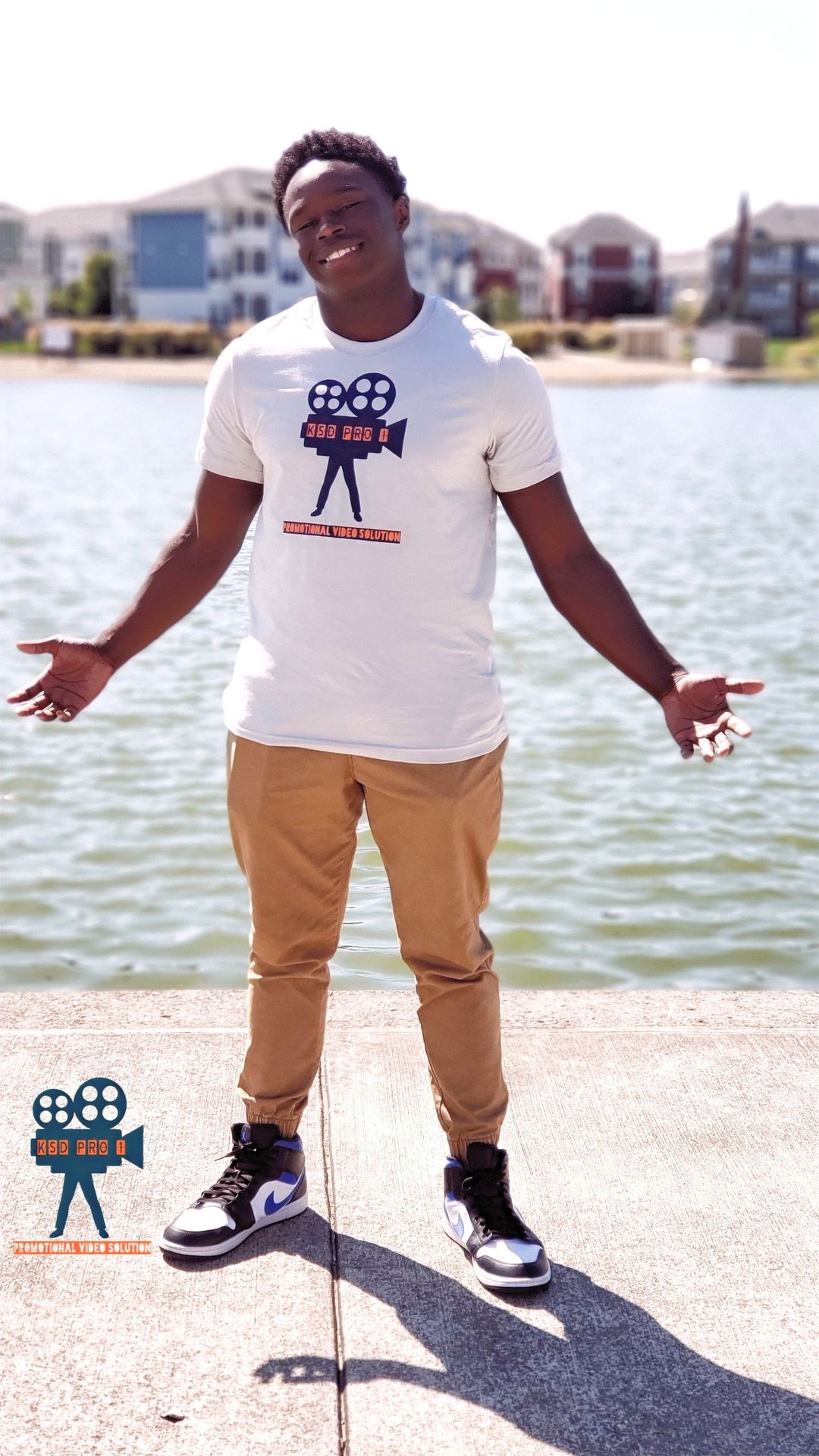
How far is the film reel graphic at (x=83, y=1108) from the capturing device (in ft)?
9.68

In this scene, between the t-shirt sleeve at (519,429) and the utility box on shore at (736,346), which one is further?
the utility box on shore at (736,346)

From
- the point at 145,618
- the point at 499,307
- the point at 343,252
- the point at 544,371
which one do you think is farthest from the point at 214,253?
the point at 343,252

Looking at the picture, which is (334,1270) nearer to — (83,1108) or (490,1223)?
(490,1223)

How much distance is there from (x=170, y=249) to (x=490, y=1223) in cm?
9207

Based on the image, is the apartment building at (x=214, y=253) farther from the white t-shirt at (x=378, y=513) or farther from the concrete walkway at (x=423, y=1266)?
the white t-shirt at (x=378, y=513)

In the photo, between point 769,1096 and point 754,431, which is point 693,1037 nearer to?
point 769,1096

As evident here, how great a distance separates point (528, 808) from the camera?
309 inches

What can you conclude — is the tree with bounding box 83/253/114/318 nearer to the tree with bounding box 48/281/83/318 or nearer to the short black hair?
the tree with bounding box 48/281/83/318

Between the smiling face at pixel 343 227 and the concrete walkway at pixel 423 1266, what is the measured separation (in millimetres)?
1732

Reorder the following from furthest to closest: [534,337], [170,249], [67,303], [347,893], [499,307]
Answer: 1. [499,307]
2. [67,303]
3. [170,249]
4. [534,337]
5. [347,893]

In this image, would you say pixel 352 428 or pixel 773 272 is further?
pixel 773 272

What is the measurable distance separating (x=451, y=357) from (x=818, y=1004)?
220 cm

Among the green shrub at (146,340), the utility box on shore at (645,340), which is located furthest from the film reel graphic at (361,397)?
the utility box on shore at (645,340)

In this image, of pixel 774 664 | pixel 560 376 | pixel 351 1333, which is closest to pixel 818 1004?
pixel 351 1333
